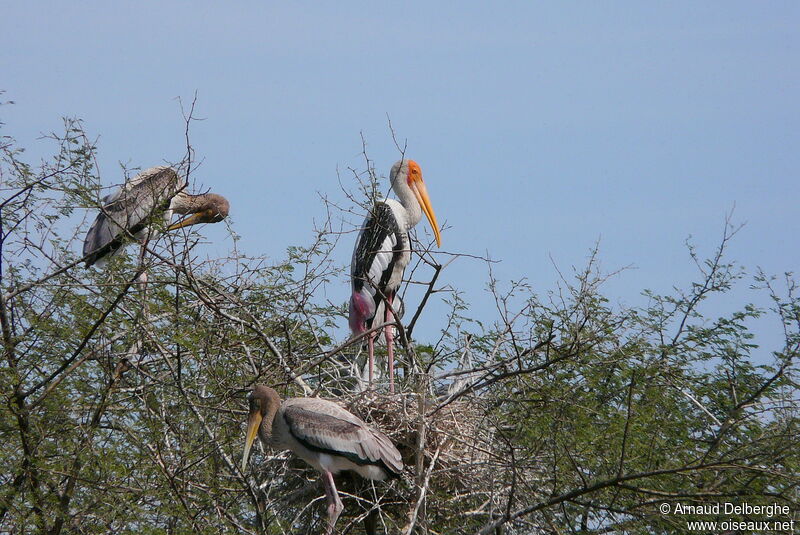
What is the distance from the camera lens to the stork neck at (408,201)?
8.37 metres

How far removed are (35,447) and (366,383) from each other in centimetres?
195

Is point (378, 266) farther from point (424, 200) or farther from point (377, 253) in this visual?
point (424, 200)

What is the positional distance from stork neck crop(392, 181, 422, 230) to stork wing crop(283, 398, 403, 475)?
263cm

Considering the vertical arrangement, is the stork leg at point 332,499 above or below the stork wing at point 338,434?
below

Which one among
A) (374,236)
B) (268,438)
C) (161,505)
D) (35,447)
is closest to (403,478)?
(268,438)

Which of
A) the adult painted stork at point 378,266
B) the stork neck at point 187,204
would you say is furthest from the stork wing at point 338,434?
the stork neck at point 187,204

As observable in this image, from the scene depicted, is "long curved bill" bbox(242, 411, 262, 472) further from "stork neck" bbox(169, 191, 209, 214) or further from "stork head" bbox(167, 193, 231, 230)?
"stork head" bbox(167, 193, 231, 230)

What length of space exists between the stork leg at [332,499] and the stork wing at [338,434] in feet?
0.63

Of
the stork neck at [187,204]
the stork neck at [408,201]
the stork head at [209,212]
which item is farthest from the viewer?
the stork head at [209,212]

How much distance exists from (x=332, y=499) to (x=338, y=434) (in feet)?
1.23

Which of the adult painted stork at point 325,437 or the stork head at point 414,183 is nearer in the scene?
the adult painted stork at point 325,437

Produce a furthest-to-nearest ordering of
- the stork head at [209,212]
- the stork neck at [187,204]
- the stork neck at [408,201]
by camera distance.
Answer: the stork head at [209,212] → the stork neck at [187,204] → the stork neck at [408,201]

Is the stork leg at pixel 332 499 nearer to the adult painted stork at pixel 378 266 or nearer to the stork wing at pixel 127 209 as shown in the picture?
the adult painted stork at pixel 378 266

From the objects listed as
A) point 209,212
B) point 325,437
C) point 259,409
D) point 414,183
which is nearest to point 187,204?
point 209,212
